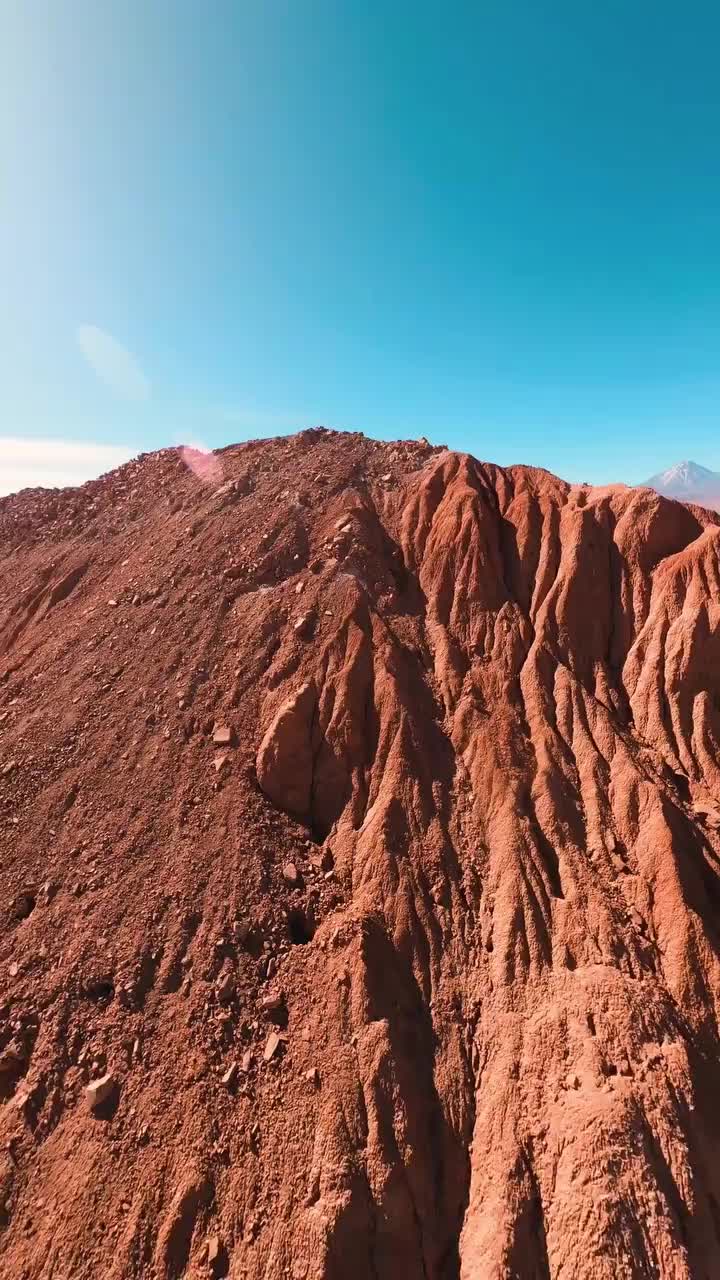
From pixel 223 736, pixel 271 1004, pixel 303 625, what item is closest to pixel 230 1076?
pixel 271 1004

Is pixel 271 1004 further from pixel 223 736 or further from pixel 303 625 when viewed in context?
pixel 303 625

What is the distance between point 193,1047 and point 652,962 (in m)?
11.7

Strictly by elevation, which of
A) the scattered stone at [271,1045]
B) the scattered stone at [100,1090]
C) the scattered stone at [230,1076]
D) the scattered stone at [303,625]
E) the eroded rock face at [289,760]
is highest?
the scattered stone at [303,625]

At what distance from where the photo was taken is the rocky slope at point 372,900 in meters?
11.5

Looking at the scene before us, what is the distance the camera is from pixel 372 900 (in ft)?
52.5

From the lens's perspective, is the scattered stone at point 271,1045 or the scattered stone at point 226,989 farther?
the scattered stone at point 226,989

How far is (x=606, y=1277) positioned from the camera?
10.4 metres

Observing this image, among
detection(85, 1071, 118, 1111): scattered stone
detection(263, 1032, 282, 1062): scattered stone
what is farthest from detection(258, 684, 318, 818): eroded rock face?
detection(85, 1071, 118, 1111): scattered stone

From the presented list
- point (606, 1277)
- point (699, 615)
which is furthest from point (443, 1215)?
point (699, 615)

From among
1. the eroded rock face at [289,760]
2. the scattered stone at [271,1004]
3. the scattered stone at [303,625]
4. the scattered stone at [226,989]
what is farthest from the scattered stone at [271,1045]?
the scattered stone at [303,625]

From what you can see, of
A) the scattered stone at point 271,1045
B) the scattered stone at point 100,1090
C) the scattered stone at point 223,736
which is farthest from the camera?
→ the scattered stone at point 223,736

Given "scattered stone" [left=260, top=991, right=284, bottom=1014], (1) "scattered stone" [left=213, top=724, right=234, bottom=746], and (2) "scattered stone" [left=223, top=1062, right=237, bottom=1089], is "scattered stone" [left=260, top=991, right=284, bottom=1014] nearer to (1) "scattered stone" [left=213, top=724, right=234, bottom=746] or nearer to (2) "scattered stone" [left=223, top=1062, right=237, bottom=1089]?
(2) "scattered stone" [left=223, top=1062, right=237, bottom=1089]

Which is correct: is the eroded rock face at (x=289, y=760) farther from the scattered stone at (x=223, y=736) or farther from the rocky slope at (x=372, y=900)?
the scattered stone at (x=223, y=736)

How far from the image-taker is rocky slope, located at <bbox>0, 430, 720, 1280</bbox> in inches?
454
